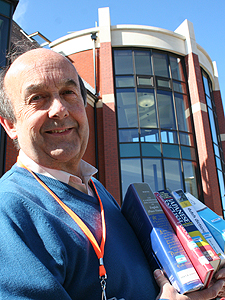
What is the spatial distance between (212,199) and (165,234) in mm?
10543

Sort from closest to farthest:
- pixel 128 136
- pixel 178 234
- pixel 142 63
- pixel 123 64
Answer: pixel 178 234 < pixel 128 136 < pixel 123 64 < pixel 142 63

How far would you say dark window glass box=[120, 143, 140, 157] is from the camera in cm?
1052

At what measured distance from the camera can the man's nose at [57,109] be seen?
1208mm

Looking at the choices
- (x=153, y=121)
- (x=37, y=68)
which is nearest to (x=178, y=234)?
(x=37, y=68)

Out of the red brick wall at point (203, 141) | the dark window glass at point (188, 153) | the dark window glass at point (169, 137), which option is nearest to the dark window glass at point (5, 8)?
the dark window glass at point (169, 137)

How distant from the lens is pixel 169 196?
1379 mm

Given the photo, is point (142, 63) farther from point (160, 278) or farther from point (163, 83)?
point (160, 278)

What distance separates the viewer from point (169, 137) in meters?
11.3

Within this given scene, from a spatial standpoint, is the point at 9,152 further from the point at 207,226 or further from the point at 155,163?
the point at 155,163

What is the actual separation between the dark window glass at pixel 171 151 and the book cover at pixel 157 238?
9.77m

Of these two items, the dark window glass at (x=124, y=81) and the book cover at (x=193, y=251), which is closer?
the book cover at (x=193, y=251)

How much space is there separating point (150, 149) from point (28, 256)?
33.2 ft

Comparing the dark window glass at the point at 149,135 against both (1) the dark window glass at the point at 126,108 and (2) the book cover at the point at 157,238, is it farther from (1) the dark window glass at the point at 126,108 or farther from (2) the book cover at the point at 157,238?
(2) the book cover at the point at 157,238

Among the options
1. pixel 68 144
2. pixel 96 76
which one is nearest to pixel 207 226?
pixel 68 144
